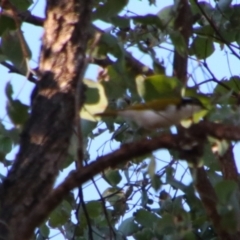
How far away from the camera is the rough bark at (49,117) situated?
3.80 ft

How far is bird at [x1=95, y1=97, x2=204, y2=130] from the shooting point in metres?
1.56

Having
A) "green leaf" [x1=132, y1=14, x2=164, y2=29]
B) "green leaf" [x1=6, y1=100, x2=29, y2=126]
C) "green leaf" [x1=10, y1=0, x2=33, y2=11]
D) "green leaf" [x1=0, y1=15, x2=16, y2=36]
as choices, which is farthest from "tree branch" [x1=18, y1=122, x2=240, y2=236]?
"green leaf" [x1=10, y1=0, x2=33, y2=11]

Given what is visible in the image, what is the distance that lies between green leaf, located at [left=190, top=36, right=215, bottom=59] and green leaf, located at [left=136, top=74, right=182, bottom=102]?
33.0 inches

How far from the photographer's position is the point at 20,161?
121cm

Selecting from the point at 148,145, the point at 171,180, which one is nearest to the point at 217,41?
the point at 171,180

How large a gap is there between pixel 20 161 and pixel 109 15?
414mm

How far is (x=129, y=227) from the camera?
6.91ft

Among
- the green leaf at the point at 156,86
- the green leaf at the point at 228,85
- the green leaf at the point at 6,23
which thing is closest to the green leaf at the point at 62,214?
the green leaf at the point at 228,85

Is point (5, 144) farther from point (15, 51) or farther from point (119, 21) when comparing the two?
point (119, 21)

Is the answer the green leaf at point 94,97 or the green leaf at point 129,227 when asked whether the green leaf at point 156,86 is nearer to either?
the green leaf at point 94,97

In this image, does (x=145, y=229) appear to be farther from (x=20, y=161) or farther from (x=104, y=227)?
(x=20, y=161)

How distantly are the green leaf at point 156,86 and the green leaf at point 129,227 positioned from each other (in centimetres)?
87

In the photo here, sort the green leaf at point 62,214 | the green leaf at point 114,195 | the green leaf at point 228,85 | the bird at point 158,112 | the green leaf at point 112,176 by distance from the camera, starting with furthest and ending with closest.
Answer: the green leaf at point 114,195, the green leaf at point 112,176, the green leaf at point 62,214, the green leaf at point 228,85, the bird at point 158,112

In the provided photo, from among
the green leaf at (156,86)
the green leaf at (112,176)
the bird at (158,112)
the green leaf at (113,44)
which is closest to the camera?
the green leaf at (156,86)
